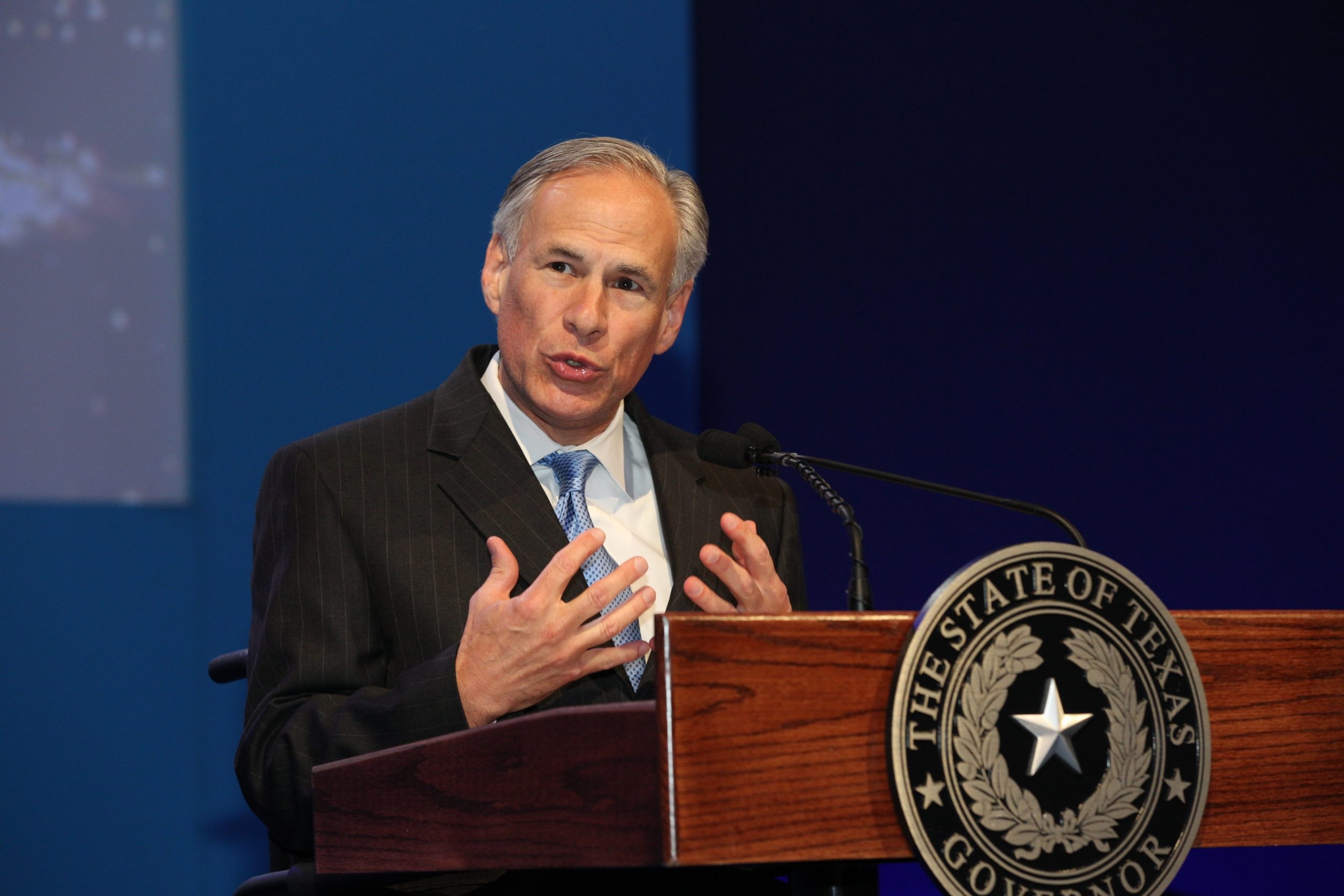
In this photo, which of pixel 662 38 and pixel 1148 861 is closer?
pixel 1148 861

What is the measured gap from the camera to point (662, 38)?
2.70m

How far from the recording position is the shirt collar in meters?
1.85

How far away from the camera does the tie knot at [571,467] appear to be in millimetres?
1751

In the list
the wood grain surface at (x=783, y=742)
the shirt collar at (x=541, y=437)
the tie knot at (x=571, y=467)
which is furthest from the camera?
the shirt collar at (x=541, y=437)

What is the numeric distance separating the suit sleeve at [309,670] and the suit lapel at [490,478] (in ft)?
0.53

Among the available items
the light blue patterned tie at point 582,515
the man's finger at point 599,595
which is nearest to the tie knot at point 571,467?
the light blue patterned tie at point 582,515

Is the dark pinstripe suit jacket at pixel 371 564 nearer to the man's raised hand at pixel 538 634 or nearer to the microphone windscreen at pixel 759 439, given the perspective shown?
the man's raised hand at pixel 538 634

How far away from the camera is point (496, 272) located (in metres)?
1.93

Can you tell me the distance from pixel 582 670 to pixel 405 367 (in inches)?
53.7

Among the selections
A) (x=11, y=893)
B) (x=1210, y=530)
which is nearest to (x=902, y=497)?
(x=1210, y=530)

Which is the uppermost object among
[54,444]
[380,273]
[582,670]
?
[380,273]

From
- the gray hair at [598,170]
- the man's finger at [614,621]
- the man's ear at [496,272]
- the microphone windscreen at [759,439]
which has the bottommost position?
the man's finger at [614,621]

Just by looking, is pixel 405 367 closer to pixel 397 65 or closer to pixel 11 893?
pixel 397 65

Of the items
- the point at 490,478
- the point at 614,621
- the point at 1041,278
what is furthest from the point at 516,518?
the point at 1041,278
